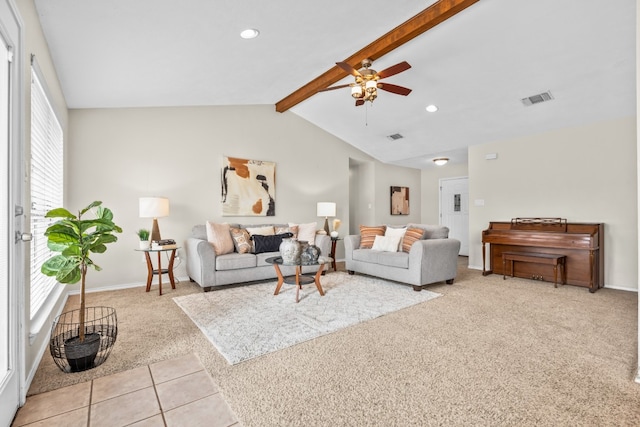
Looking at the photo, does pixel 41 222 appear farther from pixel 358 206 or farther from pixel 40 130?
pixel 358 206

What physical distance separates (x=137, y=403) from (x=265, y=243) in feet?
9.56

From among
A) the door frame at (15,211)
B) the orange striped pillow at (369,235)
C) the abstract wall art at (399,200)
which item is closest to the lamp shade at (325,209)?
the orange striped pillow at (369,235)

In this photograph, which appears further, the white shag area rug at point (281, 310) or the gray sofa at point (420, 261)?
the gray sofa at point (420, 261)

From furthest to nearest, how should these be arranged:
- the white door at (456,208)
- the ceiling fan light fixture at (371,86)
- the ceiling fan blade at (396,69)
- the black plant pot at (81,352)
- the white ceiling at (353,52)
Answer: the white door at (456,208)
the ceiling fan light fixture at (371,86)
the ceiling fan blade at (396,69)
the white ceiling at (353,52)
the black plant pot at (81,352)

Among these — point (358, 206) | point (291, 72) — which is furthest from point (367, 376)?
point (358, 206)

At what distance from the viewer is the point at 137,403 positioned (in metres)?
1.70

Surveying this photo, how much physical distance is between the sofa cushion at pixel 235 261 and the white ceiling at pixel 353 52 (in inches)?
87.7

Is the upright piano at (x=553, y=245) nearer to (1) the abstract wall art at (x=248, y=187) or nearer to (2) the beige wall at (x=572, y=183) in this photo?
(2) the beige wall at (x=572, y=183)

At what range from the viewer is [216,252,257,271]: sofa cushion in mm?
4061

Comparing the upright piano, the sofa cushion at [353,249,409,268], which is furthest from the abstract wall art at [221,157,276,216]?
the upright piano

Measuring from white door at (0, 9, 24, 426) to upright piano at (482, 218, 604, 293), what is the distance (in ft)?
17.5

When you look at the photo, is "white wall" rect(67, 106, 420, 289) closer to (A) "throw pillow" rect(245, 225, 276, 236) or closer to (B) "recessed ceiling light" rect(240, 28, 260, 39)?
(A) "throw pillow" rect(245, 225, 276, 236)

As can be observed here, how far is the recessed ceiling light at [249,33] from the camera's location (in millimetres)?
2992

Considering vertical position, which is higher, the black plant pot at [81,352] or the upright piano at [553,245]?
the upright piano at [553,245]
